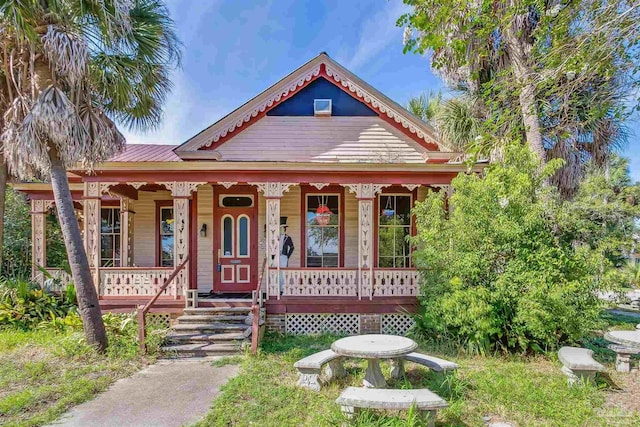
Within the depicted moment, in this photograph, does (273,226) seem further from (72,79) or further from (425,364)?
(72,79)

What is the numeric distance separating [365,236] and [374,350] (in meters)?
3.72

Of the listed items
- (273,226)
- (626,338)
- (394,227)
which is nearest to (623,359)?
(626,338)

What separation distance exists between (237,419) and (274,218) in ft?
15.0

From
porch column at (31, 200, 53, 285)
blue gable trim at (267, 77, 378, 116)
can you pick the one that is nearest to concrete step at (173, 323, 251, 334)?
porch column at (31, 200, 53, 285)

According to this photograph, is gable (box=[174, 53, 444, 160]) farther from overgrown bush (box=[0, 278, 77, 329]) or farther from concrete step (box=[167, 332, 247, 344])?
concrete step (box=[167, 332, 247, 344])

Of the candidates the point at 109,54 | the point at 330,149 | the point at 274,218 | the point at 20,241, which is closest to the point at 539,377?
the point at 274,218

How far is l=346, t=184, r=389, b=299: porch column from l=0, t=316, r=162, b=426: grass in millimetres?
4759

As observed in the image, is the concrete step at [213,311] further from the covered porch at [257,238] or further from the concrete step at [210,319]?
the covered porch at [257,238]

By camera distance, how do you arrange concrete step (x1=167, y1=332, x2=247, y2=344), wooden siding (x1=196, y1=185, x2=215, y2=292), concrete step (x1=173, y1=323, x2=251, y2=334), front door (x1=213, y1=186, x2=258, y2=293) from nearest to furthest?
concrete step (x1=167, y1=332, x2=247, y2=344) < concrete step (x1=173, y1=323, x2=251, y2=334) < front door (x1=213, y1=186, x2=258, y2=293) < wooden siding (x1=196, y1=185, x2=215, y2=292)

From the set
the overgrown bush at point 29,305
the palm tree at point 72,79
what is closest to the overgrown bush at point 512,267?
the palm tree at point 72,79

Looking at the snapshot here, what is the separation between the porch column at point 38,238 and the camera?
9266 millimetres

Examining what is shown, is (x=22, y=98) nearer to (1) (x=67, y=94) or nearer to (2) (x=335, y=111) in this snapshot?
(1) (x=67, y=94)

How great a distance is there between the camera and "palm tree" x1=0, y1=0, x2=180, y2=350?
6320mm

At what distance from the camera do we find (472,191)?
6.95m
